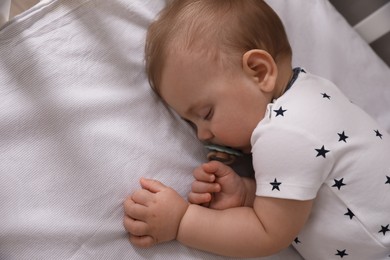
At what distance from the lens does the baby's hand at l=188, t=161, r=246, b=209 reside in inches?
31.5

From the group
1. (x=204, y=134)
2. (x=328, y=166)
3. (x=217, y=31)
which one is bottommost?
(x=328, y=166)

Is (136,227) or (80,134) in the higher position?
(80,134)

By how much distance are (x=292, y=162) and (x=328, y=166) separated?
67 millimetres

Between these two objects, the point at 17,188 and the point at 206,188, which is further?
the point at 206,188

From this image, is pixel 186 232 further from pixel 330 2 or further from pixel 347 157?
pixel 330 2

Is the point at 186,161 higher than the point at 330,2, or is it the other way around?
the point at 186,161

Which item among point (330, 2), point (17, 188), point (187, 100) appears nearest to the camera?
point (17, 188)

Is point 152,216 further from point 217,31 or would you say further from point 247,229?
point 217,31

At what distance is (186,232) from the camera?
2.48 feet

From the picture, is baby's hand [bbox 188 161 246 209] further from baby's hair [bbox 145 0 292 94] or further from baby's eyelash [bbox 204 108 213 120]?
baby's hair [bbox 145 0 292 94]

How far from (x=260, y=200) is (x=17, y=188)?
39 cm

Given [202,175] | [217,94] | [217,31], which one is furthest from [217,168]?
[217,31]

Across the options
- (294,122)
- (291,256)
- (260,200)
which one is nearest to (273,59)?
(294,122)

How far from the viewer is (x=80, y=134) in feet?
2.49
